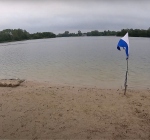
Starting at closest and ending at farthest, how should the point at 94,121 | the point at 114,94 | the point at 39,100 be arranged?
the point at 94,121, the point at 39,100, the point at 114,94

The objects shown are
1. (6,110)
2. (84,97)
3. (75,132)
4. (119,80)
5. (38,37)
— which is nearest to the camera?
(75,132)

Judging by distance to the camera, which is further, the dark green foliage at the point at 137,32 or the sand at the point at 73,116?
the dark green foliage at the point at 137,32

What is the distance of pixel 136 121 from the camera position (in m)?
6.88

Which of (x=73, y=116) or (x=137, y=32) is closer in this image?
(x=73, y=116)

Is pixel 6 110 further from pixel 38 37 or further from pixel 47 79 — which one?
pixel 38 37

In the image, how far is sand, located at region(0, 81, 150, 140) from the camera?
241 inches

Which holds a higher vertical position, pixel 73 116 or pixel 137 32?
pixel 137 32

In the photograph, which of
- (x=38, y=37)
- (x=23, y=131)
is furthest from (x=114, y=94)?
(x=38, y=37)

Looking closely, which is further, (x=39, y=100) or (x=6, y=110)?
(x=39, y=100)

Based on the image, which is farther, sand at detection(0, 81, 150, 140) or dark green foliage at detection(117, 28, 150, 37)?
dark green foliage at detection(117, 28, 150, 37)

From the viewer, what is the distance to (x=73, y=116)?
723cm

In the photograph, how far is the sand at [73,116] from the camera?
612cm

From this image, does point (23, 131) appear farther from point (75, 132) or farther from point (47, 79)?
point (47, 79)

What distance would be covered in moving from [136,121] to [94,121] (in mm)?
1404
